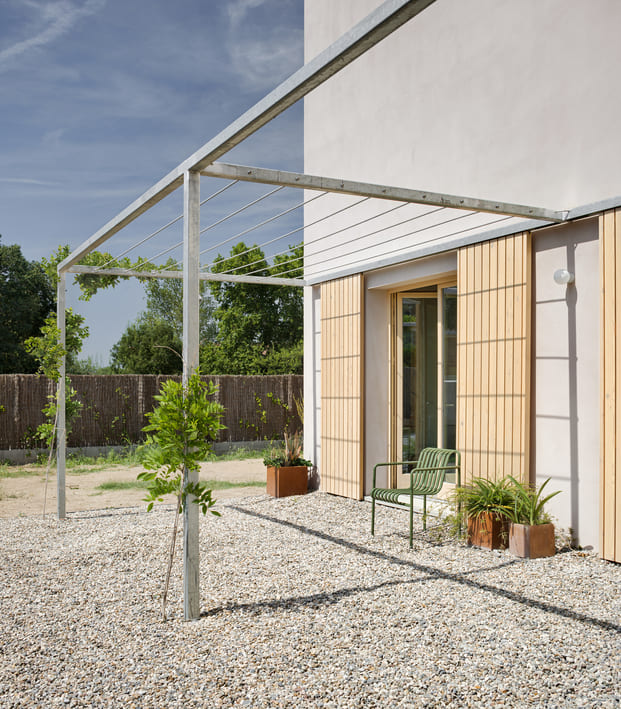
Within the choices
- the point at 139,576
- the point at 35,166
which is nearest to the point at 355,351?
the point at 139,576

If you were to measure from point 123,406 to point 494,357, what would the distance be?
9.78 meters

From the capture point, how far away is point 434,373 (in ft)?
25.9

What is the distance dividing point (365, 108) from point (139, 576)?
6202 mm

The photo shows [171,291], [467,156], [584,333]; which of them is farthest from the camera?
[171,291]

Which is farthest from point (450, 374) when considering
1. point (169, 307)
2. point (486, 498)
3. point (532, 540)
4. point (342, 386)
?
point (169, 307)

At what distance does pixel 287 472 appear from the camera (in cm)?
849

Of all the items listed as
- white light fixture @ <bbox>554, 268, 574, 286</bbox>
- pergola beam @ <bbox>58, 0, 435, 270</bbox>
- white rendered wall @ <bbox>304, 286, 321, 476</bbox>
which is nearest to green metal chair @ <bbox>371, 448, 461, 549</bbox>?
white light fixture @ <bbox>554, 268, 574, 286</bbox>

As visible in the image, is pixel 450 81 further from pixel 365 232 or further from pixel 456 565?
pixel 456 565

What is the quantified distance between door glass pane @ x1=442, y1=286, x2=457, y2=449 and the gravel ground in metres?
1.60

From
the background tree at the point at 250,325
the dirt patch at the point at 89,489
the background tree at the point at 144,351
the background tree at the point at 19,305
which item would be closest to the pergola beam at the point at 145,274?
the dirt patch at the point at 89,489

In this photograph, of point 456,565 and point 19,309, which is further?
point 19,309

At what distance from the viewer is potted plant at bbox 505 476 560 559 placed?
207 inches

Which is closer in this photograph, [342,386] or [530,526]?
[530,526]

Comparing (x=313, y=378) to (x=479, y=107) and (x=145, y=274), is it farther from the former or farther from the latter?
(x=479, y=107)
